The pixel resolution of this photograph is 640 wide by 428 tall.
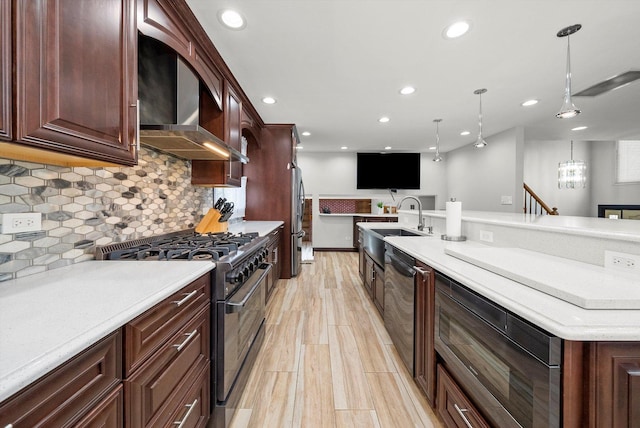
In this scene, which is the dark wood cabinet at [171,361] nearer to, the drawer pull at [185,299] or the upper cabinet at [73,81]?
the drawer pull at [185,299]

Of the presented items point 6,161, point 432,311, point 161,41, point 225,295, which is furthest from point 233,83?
Answer: point 432,311

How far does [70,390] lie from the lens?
595mm

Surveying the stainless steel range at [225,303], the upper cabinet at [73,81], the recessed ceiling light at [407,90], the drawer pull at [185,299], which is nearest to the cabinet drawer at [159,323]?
the drawer pull at [185,299]

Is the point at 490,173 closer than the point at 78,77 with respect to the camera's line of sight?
No

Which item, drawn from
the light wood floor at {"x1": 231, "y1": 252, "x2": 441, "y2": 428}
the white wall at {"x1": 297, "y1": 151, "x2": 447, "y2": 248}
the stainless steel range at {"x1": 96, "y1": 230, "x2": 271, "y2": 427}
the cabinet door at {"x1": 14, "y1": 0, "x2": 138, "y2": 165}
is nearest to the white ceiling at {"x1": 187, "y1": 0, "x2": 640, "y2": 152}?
the cabinet door at {"x1": 14, "y1": 0, "x2": 138, "y2": 165}

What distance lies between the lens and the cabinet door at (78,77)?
737 millimetres

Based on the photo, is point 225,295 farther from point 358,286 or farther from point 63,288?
point 358,286

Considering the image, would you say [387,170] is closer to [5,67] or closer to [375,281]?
[375,281]

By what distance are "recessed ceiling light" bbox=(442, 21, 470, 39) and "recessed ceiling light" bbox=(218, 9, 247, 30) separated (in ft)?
4.74

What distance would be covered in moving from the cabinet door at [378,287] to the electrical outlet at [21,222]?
2354 millimetres

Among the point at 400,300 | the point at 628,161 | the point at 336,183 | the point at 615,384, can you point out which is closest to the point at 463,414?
the point at 615,384

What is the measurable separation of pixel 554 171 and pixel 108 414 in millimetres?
9163

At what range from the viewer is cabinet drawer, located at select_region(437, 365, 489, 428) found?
1.07 m

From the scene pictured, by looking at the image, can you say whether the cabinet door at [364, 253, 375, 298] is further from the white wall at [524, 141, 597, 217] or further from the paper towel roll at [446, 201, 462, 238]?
the white wall at [524, 141, 597, 217]
